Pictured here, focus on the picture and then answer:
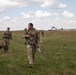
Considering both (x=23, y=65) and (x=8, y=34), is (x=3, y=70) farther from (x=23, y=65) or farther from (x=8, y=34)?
(x=8, y=34)

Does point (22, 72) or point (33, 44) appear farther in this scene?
point (33, 44)

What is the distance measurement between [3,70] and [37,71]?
161 centimetres

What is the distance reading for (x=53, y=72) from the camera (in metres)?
14.3

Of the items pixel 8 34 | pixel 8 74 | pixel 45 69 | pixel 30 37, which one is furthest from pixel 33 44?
pixel 8 34

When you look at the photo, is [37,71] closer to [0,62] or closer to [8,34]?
[0,62]

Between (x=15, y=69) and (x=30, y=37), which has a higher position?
(x=30, y=37)

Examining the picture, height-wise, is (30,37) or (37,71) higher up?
(30,37)

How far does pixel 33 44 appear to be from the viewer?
617 inches

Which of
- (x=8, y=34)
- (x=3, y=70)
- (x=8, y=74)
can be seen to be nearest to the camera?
(x=8, y=74)

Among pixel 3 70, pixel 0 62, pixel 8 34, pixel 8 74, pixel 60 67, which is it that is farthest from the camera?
pixel 8 34

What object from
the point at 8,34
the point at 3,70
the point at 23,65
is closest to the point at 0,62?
the point at 23,65

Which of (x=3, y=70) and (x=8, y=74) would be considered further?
(x=3, y=70)

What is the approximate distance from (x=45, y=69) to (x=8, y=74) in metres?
2.17

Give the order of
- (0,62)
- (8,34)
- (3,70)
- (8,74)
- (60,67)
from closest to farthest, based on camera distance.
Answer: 1. (8,74)
2. (3,70)
3. (60,67)
4. (0,62)
5. (8,34)
